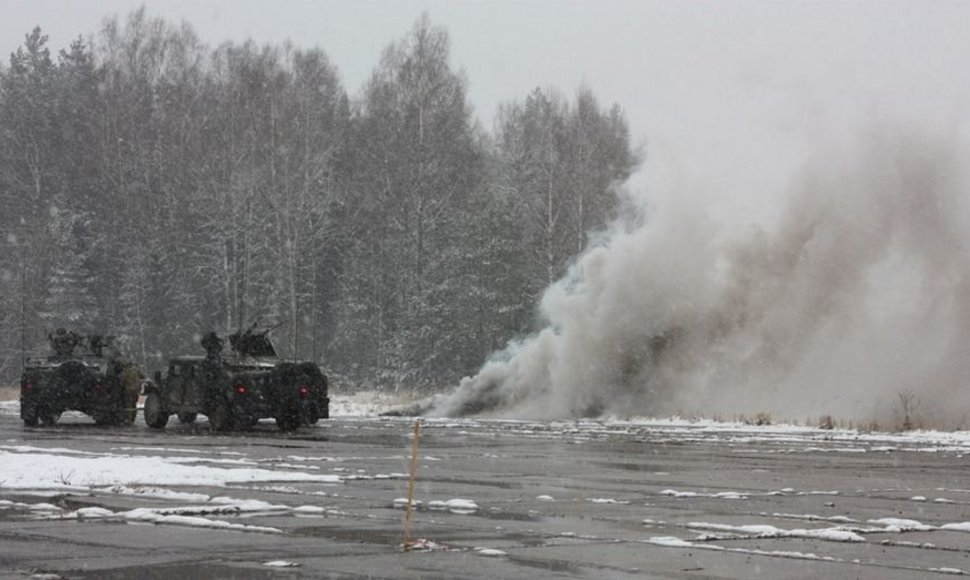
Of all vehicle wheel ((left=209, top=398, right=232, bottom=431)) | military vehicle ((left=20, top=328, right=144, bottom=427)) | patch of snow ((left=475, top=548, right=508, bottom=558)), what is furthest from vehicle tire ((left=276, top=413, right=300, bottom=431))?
patch of snow ((left=475, top=548, right=508, bottom=558))

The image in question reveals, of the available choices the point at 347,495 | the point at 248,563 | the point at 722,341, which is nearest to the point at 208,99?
the point at 722,341

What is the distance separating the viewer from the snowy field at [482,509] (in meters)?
10.4

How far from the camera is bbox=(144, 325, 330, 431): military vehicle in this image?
105 feet

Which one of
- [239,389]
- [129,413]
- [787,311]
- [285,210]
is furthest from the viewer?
[285,210]

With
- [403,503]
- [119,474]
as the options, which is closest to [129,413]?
[119,474]

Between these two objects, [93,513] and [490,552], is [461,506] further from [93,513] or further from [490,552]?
[490,552]

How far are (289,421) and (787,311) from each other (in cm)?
1714

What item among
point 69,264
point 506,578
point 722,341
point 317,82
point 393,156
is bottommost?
point 506,578

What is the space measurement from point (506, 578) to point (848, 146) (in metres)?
35.0

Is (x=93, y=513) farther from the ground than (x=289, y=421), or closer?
closer

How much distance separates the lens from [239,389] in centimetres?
3195

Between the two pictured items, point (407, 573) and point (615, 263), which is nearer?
point (407, 573)

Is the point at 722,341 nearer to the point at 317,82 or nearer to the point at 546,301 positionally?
the point at 546,301

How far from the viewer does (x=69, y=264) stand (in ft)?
227
